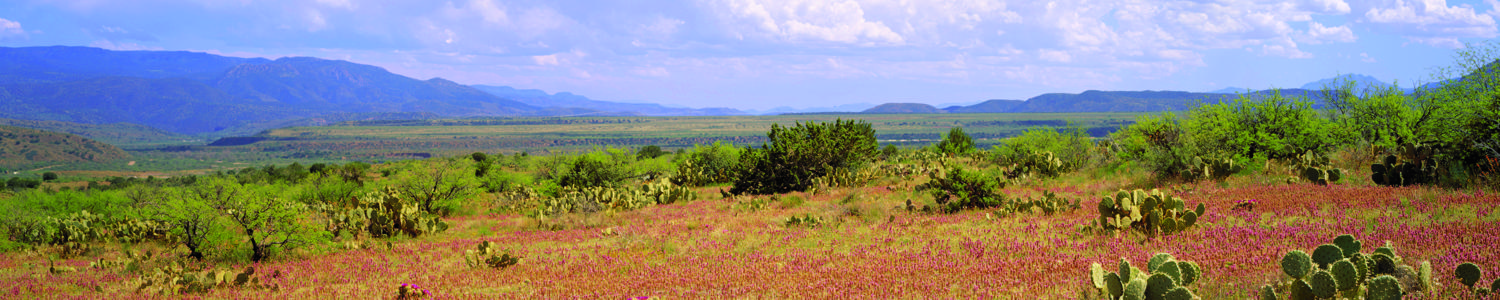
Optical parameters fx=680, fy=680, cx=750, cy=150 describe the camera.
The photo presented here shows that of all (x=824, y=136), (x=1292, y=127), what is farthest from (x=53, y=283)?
(x=1292, y=127)

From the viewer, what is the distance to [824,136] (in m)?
23.7

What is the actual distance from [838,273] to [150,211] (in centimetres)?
1262

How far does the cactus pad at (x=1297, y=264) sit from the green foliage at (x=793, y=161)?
56.9 feet

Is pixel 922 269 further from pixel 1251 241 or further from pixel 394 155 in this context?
pixel 394 155

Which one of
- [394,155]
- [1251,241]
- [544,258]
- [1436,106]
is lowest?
[394,155]

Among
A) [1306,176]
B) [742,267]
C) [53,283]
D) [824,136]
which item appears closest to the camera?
[742,267]

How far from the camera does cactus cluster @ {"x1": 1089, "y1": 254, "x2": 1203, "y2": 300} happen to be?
463 centimetres

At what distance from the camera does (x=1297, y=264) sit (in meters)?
4.79

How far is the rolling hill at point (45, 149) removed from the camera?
135m

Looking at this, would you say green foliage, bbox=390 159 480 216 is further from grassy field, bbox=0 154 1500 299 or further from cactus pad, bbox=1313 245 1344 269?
cactus pad, bbox=1313 245 1344 269

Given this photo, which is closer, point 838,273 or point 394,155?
point 838,273

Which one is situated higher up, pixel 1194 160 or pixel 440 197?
pixel 1194 160

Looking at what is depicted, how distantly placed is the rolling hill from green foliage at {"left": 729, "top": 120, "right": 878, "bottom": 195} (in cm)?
16831

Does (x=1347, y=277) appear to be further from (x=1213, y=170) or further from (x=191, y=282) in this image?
(x=1213, y=170)
